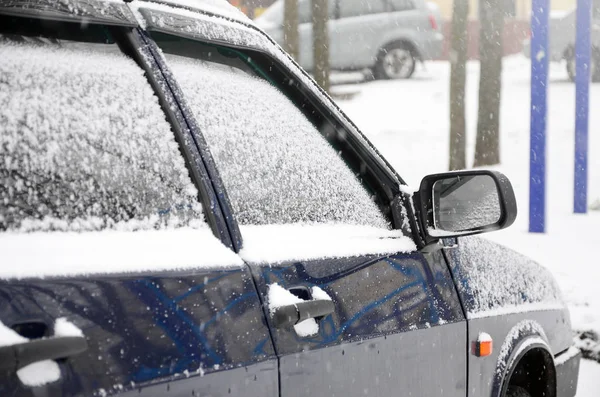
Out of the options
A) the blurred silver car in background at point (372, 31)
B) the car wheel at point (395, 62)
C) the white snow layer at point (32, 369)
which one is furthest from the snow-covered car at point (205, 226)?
the car wheel at point (395, 62)

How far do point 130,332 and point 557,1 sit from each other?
1352 inches

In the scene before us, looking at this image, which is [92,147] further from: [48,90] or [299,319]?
[299,319]

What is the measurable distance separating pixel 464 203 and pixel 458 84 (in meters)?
11.1

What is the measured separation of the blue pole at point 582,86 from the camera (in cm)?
976

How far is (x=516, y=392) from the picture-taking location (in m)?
3.28

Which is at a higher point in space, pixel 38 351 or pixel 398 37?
pixel 398 37

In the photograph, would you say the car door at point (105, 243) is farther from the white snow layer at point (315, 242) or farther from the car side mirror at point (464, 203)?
the car side mirror at point (464, 203)

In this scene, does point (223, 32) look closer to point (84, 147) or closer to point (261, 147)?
point (261, 147)

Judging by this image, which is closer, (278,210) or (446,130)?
(278,210)

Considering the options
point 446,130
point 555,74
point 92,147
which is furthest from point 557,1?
point 92,147

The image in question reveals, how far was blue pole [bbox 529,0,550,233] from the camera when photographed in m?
8.97

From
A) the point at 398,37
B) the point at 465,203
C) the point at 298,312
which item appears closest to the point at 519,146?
the point at 398,37

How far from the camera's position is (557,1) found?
33.1m

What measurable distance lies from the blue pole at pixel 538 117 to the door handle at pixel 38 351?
8.11 meters
